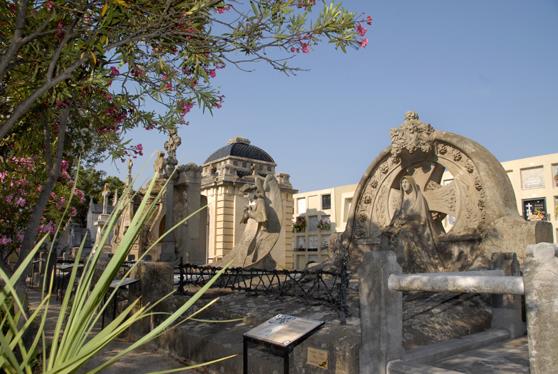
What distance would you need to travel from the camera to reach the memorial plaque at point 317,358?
4.77 metres

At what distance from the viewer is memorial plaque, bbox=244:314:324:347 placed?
4105 millimetres

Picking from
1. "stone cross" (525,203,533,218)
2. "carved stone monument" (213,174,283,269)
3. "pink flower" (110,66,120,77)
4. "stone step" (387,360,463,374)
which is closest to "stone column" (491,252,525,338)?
"stone step" (387,360,463,374)

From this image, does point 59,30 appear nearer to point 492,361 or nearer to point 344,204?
point 492,361

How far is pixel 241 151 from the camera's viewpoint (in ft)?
102

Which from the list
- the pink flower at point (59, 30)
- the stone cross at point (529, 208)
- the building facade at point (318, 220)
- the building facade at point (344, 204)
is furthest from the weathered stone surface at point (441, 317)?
the building facade at point (318, 220)

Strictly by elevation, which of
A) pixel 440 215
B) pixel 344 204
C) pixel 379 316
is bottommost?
pixel 379 316

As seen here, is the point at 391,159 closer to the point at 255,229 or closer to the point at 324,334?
the point at 255,229

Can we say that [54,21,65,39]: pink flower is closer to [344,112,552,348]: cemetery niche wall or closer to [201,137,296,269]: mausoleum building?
[344,112,552,348]: cemetery niche wall

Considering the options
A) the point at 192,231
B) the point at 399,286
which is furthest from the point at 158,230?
the point at 399,286

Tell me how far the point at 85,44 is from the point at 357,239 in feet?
25.0

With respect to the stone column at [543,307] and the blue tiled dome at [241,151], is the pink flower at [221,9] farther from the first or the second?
the blue tiled dome at [241,151]

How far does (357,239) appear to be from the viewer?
1051cm

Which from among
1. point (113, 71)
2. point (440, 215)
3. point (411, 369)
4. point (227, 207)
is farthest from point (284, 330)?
point (227, 207)

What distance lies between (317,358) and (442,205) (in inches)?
209
